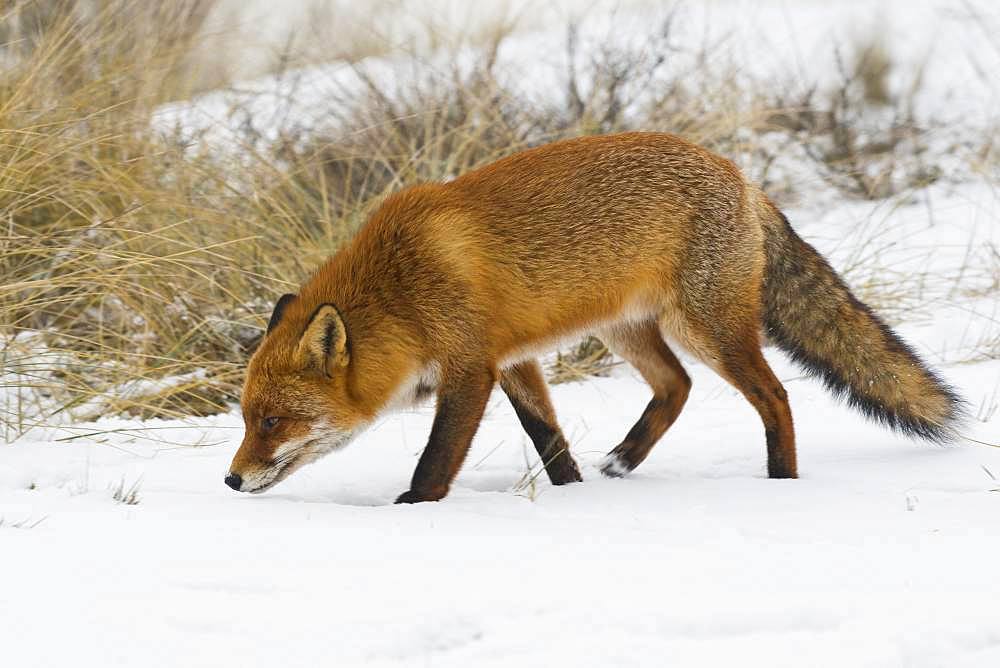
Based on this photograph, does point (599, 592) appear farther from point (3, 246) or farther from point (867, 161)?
point (867, 161)

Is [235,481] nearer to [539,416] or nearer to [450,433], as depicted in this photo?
[450,433]

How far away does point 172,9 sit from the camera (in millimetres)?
6902

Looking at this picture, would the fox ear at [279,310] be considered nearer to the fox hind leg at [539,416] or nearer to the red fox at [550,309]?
the red fox at [550,309]

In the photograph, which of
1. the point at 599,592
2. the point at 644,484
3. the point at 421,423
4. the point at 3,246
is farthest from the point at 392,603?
the point at 3,246

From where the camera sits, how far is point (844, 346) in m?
4.02

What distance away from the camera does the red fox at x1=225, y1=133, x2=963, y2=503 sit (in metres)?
3.59

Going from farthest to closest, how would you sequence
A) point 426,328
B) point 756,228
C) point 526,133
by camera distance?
point 526,133
point 756,228
point 426,328

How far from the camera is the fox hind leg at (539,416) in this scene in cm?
404

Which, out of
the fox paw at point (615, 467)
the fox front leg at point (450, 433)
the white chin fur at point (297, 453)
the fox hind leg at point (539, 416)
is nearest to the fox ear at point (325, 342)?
the white chin fur at point (297, 453)

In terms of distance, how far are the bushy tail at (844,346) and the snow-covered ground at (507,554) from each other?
171mm

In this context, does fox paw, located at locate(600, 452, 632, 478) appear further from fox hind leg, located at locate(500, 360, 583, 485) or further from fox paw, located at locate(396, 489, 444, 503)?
fox paw, located at locate(396, 489, 444, 503)

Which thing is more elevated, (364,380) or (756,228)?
(756,228)

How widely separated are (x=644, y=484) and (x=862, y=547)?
98 cm

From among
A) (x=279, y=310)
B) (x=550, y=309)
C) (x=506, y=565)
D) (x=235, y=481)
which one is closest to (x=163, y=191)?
(x=279, y=310)
